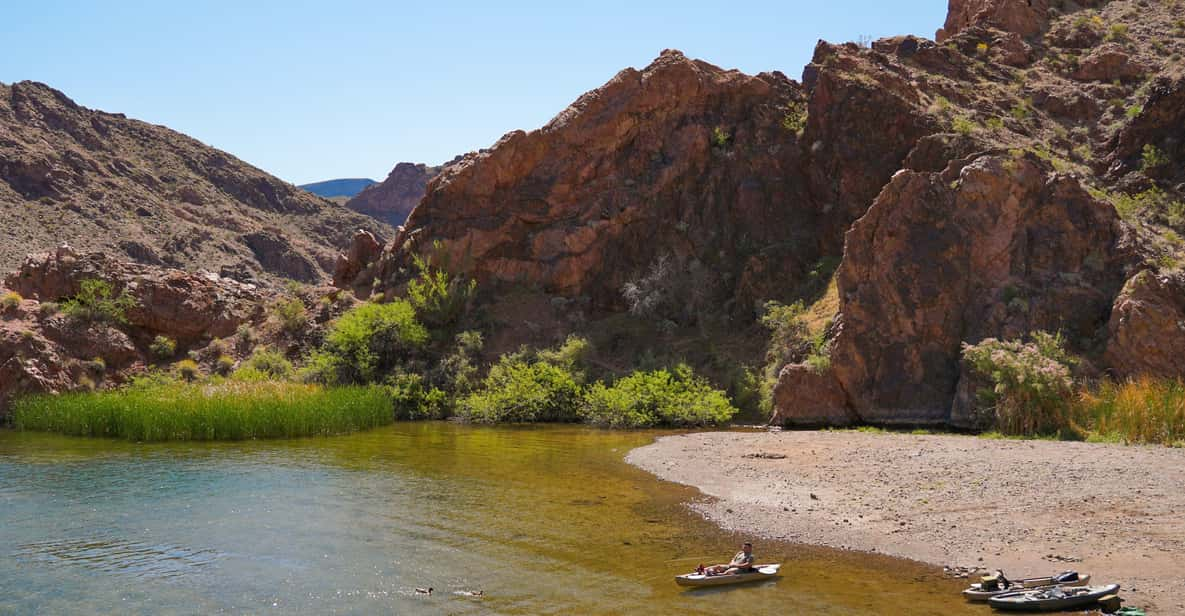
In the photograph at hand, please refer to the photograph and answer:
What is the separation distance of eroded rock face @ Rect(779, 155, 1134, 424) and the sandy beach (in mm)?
5319

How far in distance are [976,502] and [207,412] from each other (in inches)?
784

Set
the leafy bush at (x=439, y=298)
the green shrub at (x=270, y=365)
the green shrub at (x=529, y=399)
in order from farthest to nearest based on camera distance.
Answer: the leafy bush at (x=439, y=298) → the green shrub at (x=270, y=365) → the green shrub at (x=529, y=399)

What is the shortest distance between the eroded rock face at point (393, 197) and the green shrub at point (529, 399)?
84969 millimetres

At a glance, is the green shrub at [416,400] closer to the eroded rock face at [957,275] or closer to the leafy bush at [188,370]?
the leafy bush at [188,370]

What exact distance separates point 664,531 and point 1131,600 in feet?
19.3

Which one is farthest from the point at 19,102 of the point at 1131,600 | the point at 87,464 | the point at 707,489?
the point at 1131,600

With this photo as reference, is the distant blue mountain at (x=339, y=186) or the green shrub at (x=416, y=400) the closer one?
the green shrub at (x=416, y=400)

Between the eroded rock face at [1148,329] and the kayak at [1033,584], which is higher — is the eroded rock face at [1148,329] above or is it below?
above

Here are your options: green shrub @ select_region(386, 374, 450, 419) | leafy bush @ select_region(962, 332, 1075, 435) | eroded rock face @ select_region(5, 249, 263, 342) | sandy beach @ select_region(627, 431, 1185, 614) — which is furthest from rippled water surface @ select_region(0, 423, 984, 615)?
eroded rock face @ select_region(5, 249, 263, 342)

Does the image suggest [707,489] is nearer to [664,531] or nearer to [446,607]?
[664,531]

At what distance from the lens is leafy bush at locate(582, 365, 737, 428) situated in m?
Result: 27.2

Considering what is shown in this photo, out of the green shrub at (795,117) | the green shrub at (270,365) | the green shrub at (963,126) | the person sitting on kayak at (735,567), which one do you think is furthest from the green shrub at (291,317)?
the person sitting on kayak at (735,567)

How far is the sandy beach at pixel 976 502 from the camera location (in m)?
10.2

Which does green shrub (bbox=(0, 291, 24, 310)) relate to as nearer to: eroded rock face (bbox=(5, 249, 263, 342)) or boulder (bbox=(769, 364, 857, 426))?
eroded rock face (bbox=(5, 249, 263, 342))
